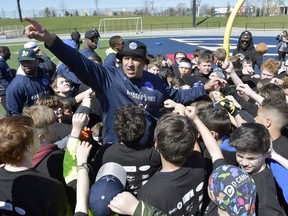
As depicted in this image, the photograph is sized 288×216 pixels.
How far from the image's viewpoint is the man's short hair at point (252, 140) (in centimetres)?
250

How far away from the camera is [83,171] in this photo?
234 cm

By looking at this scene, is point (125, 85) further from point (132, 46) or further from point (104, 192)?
point (104, 192)

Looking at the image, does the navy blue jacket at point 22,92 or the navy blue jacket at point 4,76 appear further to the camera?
the navy blue jacket at point 4,76

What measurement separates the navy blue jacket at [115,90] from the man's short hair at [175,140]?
564 millimetres

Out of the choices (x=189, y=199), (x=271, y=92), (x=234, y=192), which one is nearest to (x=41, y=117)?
(x=189, y=199)

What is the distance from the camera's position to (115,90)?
331 centimetres

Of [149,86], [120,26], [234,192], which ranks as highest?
[149,86]

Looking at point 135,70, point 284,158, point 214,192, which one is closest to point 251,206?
point 214,192

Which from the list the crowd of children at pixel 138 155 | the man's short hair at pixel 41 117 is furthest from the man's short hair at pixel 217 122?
the man's short hair at pixel 41 117

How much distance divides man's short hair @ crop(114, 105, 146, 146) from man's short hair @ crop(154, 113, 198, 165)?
0.26 m

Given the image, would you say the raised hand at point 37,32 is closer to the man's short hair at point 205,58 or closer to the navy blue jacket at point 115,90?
the navy blue jacket at point 115,90

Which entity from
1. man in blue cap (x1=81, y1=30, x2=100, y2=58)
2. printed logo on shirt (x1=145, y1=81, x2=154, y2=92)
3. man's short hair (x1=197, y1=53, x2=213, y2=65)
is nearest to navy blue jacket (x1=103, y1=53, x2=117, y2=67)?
man in blue cap (x1=81, y1=30, x2=100, y2=58)

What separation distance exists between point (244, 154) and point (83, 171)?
128 cm

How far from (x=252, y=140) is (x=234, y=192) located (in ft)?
2.35
